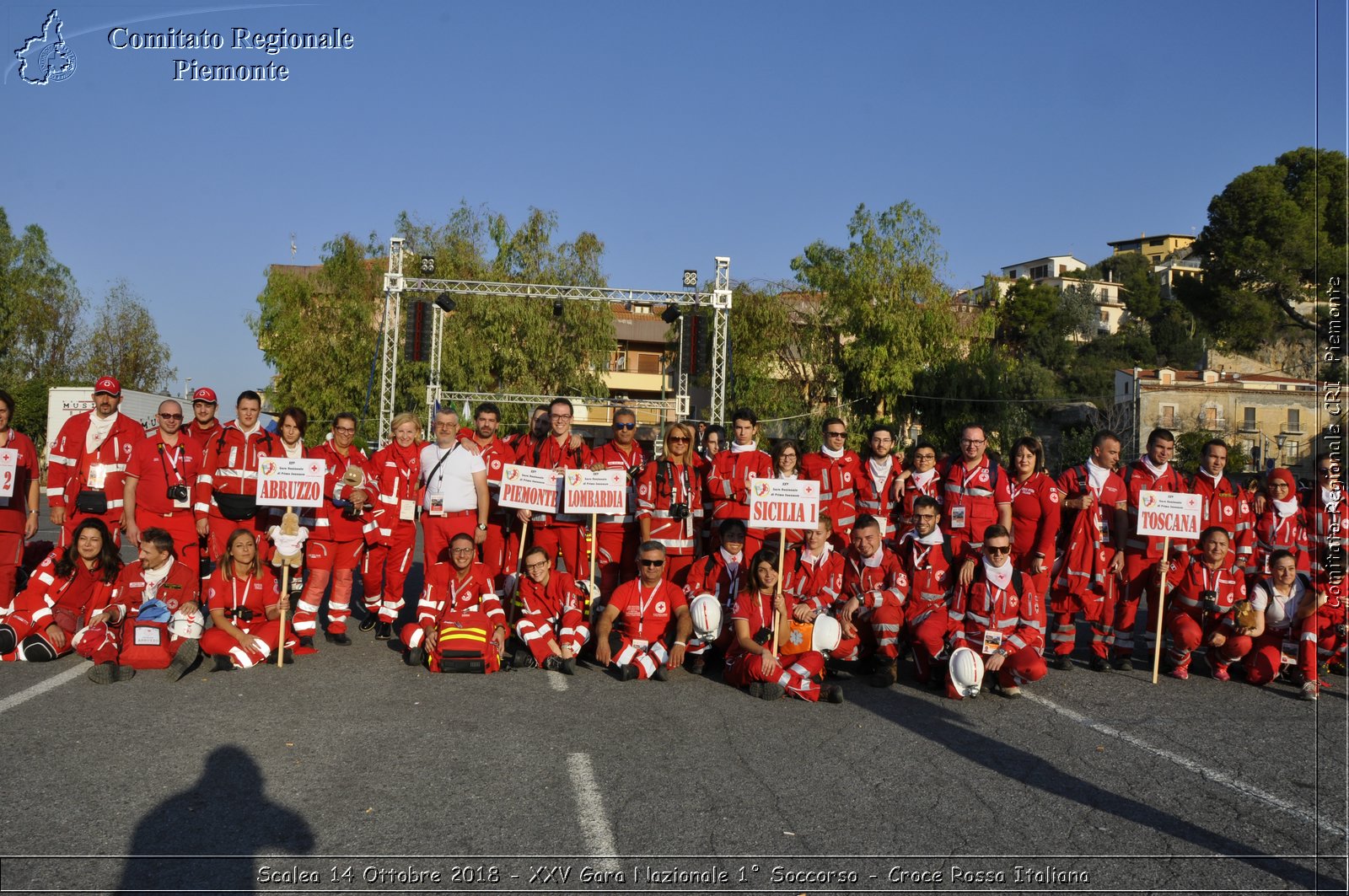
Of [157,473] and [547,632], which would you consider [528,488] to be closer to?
[547,632]

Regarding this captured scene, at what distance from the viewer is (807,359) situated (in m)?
42.6

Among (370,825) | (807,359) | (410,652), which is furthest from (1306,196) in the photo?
(370,825)

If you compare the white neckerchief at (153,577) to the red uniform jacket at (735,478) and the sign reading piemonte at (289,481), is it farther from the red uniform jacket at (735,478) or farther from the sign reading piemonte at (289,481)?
the red uniform jacket at (735,478)

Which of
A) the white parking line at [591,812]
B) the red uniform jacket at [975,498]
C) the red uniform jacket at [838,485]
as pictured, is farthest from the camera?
the red uniform jacket at [838,485]

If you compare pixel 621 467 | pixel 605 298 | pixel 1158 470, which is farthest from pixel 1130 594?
pixel 605 298

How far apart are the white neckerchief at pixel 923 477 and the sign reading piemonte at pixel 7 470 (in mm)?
7669

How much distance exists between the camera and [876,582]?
8617mm

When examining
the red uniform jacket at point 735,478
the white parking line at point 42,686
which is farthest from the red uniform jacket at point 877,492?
the white parking line at point 42,686

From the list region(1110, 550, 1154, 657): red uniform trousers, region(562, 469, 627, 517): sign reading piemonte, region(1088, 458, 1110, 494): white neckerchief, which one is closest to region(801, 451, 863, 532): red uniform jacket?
region(562, 469, 627, 517): sign reading piemonte

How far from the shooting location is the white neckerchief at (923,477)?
954cm

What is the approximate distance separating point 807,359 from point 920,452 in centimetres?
3338

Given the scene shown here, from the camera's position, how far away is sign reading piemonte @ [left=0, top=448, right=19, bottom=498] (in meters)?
8.52

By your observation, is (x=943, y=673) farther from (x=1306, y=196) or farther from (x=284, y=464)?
(x=1306, y=196)

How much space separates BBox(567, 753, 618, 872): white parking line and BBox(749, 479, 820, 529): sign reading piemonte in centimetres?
312
